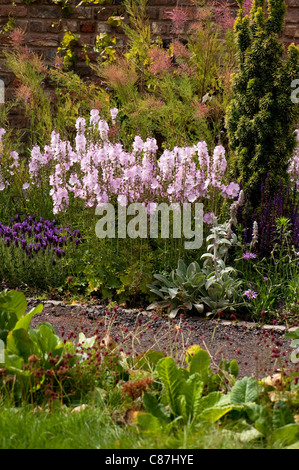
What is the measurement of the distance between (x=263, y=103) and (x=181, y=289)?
174cm

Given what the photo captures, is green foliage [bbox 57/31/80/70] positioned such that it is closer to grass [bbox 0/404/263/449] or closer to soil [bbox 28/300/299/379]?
soil [bbox 28/300/299/379]

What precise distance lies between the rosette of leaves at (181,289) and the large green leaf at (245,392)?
5.50 feet

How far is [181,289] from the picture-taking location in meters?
4.12

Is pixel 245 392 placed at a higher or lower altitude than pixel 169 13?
lower

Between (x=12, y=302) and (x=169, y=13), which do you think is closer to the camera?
(x=12, y=302)

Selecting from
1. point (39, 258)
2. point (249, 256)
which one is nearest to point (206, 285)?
point (249, 256)

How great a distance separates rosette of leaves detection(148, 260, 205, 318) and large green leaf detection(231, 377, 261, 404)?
1.68 meters

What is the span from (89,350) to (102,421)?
549 mm

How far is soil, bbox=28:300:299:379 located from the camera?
3.34 metres

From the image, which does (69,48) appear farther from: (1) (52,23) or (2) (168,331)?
(2) (168,331)

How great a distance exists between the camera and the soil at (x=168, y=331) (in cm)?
334

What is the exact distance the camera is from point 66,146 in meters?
5.11
